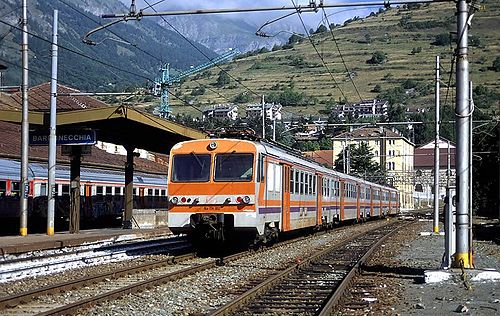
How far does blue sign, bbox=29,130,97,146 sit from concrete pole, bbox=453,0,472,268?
53.2 feet

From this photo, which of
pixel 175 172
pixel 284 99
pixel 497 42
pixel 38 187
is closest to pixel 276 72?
pixel 284 99

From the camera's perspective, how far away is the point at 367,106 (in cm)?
15875

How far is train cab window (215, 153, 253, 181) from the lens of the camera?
18312 millimetres

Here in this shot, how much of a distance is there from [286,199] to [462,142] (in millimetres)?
8425

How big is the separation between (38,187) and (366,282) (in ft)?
74.2

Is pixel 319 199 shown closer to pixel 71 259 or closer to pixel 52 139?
pixel 52 139

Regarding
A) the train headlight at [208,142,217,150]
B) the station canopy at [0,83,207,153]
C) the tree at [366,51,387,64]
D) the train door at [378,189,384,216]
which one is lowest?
the train door at [378,189,384,216]

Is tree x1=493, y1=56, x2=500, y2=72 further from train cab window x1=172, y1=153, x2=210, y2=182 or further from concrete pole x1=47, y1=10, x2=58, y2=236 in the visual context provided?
train cab window x1=172, y1=153, x2=210, y2=182

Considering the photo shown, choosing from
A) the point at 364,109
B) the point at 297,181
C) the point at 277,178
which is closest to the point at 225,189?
the point at 277,178

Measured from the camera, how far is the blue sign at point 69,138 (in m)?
27.0

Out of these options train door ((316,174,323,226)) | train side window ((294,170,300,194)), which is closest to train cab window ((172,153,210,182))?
train side window ((294,170,300,194))

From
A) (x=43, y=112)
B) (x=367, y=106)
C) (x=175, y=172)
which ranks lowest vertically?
(x=175, y=172)

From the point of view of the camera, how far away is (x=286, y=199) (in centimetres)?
2144

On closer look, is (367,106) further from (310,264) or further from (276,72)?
(310,264)
